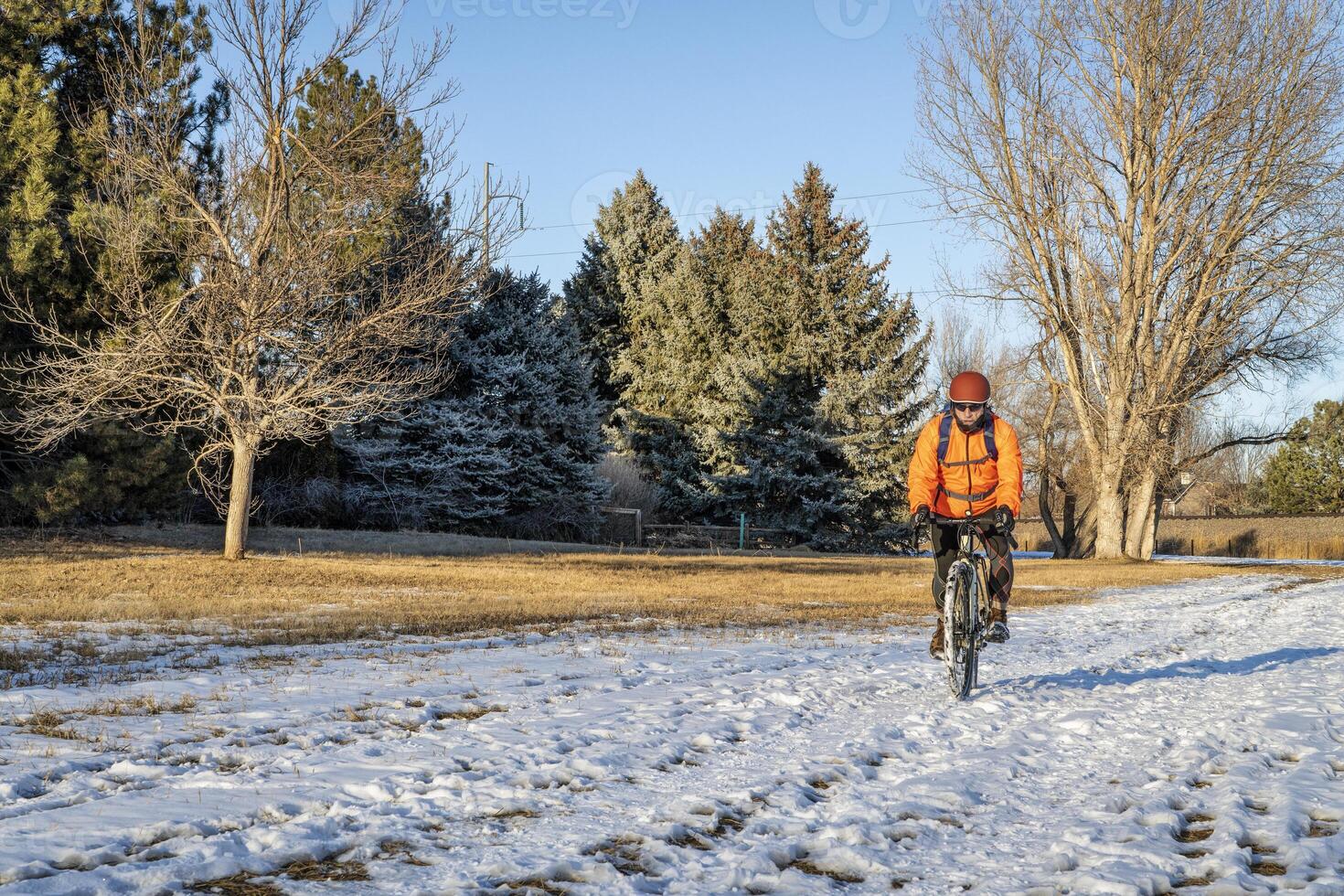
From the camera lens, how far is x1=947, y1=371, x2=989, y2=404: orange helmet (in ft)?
25.4

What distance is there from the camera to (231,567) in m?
18.6

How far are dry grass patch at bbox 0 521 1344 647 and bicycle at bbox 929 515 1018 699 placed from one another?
17.8 ft

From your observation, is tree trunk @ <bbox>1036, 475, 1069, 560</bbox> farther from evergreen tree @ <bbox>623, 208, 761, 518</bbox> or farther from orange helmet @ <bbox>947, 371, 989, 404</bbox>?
orange helmet @ <bbox>947, 371, 989, 404</bbox>

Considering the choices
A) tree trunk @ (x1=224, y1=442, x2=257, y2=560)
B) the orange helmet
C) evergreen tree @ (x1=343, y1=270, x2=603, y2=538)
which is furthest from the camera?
evergreen tree @ (x1=343, y1=270, x2=603, y2=538)

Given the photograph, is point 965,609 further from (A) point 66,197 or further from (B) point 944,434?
(A) point 66,197

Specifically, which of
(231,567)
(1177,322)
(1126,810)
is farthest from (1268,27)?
(1126,810)

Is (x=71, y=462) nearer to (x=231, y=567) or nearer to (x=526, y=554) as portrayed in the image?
(x=231, y=567)

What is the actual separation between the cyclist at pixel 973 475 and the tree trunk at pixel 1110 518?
29.6 meters

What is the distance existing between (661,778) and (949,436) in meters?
3.73

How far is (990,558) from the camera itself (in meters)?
8.25

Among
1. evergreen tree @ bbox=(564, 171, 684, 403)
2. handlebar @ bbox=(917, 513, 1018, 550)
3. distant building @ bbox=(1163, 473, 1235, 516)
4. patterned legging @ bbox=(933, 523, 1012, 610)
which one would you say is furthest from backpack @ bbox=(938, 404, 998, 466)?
distant building @ bbox=(1163, 473, 1235, 516)

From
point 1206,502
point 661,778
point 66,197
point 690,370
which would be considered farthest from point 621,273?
point 1206,502

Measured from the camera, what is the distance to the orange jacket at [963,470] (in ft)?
26.1

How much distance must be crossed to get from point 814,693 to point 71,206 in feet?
71.9
